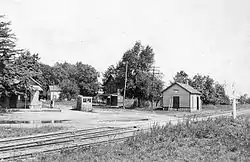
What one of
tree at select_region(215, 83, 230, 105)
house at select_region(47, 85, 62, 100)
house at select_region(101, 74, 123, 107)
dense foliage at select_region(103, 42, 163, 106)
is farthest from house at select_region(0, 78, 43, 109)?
house at select_region(47, 85, 62, 100)

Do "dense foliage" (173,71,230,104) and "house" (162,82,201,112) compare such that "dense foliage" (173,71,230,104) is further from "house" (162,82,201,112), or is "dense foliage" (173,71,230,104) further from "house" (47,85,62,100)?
"house" (47,85,62,100)

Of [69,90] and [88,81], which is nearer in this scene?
[69,90]

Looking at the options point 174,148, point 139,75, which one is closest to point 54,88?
point 139,75

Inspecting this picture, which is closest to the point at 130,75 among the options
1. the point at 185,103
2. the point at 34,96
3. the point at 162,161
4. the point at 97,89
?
the point at 185,103

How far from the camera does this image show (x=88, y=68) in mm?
91250

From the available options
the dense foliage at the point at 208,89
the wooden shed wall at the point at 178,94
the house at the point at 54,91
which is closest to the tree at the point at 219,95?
the dense foliage at the point at 208,89

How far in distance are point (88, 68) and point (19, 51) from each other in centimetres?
6066

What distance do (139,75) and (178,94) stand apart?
35.4ft

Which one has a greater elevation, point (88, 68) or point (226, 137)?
point (88, 68)

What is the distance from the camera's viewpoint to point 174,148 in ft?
30.9

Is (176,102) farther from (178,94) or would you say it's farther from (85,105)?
(85,105)

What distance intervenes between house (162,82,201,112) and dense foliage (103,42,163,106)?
598 cm

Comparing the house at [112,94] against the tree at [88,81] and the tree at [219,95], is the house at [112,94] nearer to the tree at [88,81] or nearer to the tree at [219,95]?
the tree at [88,81]

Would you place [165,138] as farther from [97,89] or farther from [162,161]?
[97,89]
